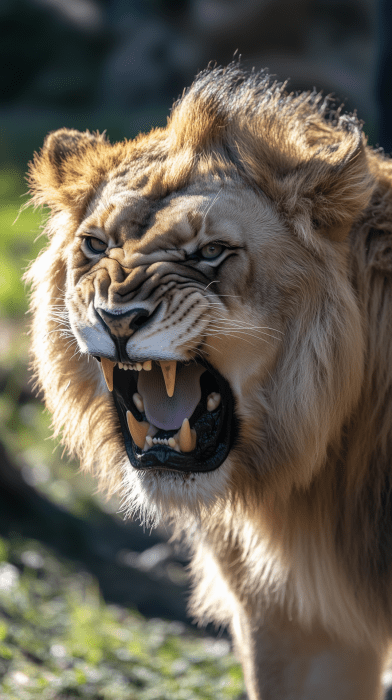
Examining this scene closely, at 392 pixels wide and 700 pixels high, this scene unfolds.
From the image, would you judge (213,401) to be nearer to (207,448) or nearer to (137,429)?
(207,448)

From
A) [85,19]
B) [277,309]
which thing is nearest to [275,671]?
[277,309]

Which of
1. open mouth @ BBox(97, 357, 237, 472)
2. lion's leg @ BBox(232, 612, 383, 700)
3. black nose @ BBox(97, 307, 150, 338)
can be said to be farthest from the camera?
lion's leg @ BBox(232, 612, 383, 700)

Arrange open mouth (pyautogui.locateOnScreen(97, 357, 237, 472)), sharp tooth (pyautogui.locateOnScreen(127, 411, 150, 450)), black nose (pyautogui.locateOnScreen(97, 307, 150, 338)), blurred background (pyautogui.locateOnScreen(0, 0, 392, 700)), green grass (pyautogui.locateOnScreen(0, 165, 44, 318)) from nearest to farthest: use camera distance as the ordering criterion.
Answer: black nose (pyautogui.locateOnScreen(97, 307, 150, 338)) → open mouth (pyautogui.locateOnScreen(97, 357, 237, 472)) → sharp tooth (pyautogui.locateOnScreen(127, 411, 150, 450)) → blurred background (pyautogui.locateOnScreen(0, 0, 392, 700)) → green grass (pyautogui.locateOnScreen(0, 165, 44, 318))

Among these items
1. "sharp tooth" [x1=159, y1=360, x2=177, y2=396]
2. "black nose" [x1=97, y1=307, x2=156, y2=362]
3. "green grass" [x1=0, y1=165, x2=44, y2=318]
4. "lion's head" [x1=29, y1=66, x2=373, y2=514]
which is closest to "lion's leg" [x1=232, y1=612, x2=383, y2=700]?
"lion's head" [x1=29, y1=66, x2=373, y2=514]

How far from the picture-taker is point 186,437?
179cm

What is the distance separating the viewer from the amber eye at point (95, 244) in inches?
73.0

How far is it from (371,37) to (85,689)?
1385cm

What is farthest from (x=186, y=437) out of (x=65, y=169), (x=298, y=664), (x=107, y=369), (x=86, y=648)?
(x=86, y=648)

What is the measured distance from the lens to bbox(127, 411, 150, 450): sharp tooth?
75.7 inches

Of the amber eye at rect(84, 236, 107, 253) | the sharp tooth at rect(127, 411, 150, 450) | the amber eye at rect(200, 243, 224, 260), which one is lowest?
the sharp tooth at rect(127, 411, 150, 450)

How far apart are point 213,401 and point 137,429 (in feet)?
0.80

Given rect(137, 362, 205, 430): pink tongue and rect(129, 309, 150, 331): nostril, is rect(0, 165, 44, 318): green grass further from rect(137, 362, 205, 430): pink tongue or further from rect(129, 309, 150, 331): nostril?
rect(129, 309, 150, 331): nostril

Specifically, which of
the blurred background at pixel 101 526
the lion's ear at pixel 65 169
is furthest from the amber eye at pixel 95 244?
the blurred background at pixel 101 526

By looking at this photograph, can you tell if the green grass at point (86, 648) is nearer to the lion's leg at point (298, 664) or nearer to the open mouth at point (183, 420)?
the lion's leg at point (298, 664)
